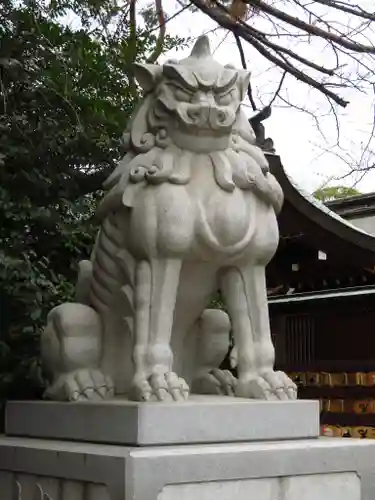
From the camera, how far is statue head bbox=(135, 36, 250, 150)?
3.27 metres

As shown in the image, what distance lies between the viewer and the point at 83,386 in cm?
335

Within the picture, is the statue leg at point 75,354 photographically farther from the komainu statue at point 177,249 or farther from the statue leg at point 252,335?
the statue leg at point 252,335

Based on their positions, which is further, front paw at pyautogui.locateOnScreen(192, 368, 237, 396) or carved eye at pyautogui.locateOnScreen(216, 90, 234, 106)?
front paw at pyautogui.locateOnScreen(192, 368, 237, 396)

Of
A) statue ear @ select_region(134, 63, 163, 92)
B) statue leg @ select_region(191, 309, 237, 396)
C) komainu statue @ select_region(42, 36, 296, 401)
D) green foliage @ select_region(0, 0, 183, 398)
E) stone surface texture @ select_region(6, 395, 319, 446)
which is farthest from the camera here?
green foliage @ select_region(0, 0, 183, 398)

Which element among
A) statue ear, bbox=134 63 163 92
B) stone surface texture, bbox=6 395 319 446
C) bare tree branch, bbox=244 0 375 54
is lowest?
stone surface texture, bbox=6 395 319 446

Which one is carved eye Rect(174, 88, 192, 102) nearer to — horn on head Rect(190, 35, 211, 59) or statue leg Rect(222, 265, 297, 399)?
horn on head Rect(190, 35, 211, 59)

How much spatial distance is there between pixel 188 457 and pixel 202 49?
1.73 metres

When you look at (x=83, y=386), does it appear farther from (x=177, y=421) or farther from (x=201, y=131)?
(x=201, y=131)

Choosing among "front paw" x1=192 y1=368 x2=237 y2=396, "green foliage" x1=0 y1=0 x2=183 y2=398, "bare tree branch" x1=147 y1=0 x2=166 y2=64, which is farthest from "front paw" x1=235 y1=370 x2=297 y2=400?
"bare tree branch" x1=147 y1=0 x2=166 y2=64

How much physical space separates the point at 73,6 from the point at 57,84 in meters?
1.01

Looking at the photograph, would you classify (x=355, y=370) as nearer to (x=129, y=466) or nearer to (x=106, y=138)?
(x=106, y=138)

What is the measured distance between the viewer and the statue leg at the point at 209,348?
3617 mm

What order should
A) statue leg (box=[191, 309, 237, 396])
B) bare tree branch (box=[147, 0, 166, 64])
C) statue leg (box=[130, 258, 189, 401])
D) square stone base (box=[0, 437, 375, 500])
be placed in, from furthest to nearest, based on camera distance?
bare tree branch (box=[147, 0, 166, 64]) → statue leg (box=[191, 309, 237, 396]) → statue leg (box=[130, 258, 189, 401]) → square stone base (box=[0, 437, 375, 500])

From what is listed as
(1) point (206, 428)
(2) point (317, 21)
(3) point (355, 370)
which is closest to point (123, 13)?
(2) point (317, 21)
